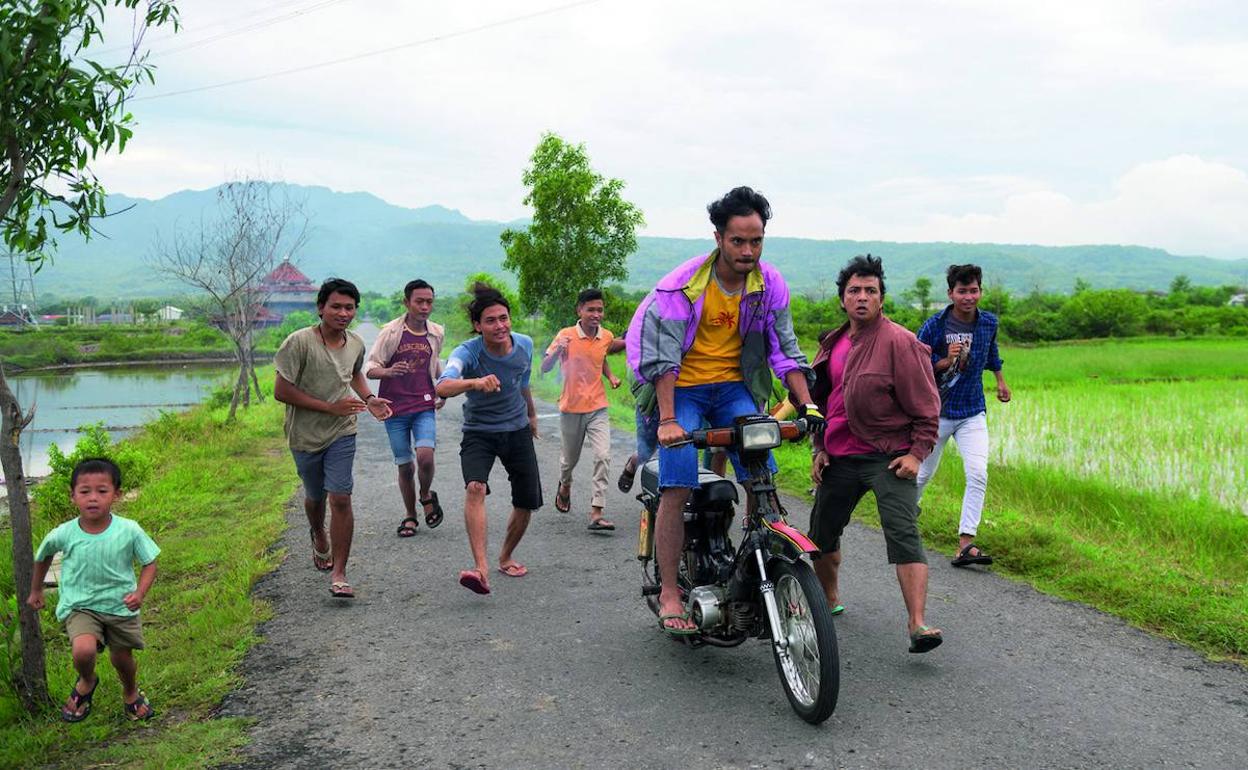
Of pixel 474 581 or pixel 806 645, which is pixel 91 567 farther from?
pixel 806 645

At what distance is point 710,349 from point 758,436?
0.65 metres

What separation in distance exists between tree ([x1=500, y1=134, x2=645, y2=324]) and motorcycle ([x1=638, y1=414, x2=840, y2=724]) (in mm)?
23113

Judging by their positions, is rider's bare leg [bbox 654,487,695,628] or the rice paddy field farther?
the rice paddy field

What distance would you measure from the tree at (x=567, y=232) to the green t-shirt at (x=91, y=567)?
77.7 ft

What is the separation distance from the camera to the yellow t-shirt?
4.48 metres

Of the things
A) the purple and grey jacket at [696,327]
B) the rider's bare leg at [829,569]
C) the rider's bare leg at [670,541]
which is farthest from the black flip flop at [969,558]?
the rider's bare leg at [670,541]

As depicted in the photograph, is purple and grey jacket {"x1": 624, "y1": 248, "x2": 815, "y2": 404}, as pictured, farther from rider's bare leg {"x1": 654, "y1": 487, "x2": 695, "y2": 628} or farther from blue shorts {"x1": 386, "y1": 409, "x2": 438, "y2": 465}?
blue shorts {"x1": 386, "y1": 409, "x2": 438, "y2": 465}

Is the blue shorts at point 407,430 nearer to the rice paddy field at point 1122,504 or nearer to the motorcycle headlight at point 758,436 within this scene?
the rice paddy field at point 1122,504

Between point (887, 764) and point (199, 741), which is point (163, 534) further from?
point (887, 764)

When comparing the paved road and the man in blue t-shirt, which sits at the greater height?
the man in blue t-shirt

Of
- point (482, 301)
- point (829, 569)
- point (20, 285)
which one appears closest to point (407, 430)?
point (482, 301)

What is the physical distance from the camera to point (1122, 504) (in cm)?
776

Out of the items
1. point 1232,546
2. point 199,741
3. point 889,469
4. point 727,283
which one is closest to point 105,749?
point 199,741

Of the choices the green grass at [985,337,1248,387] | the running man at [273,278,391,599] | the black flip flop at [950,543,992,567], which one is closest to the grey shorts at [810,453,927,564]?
the black flip flop at [950,543,992,567]
